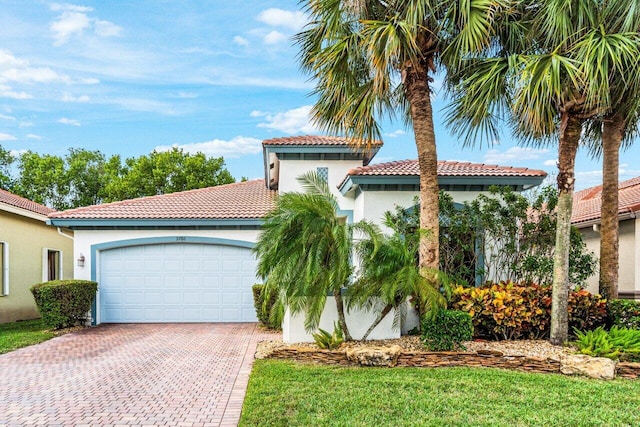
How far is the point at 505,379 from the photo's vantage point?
7.42 meters

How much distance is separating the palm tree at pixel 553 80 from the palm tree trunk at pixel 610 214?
1.88 metres

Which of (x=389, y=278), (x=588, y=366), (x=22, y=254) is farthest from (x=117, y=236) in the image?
(x=588, y=366)

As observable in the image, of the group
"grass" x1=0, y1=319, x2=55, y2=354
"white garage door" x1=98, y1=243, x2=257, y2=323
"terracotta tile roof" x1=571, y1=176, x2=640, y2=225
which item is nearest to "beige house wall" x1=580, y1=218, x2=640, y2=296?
"terracotta tile roof" x1=571, y1=176, x2=640, y2=225

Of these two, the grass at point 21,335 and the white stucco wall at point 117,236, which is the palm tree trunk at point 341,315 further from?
the grass at point 21,335

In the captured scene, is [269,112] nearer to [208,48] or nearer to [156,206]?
[208,48]

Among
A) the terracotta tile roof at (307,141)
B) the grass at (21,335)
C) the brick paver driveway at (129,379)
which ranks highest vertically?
the terracotta tile roof at (307,141)

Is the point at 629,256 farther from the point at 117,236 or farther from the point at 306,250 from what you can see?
the point at 117,236

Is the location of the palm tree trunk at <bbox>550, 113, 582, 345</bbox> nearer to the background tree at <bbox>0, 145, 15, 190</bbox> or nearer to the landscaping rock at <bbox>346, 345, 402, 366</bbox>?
the landscaping rock at <bbox>346, 345, 402, 366</bbox>

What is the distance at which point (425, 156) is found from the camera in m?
9.55

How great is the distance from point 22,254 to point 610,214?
1818cm

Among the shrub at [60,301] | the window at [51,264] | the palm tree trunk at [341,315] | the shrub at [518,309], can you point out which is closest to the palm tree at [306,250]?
the palm tree trunk at [341,315]

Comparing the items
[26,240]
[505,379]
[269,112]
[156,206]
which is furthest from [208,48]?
[505,379]

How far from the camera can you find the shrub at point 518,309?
991 centimetres

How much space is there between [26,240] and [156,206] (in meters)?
5.77
